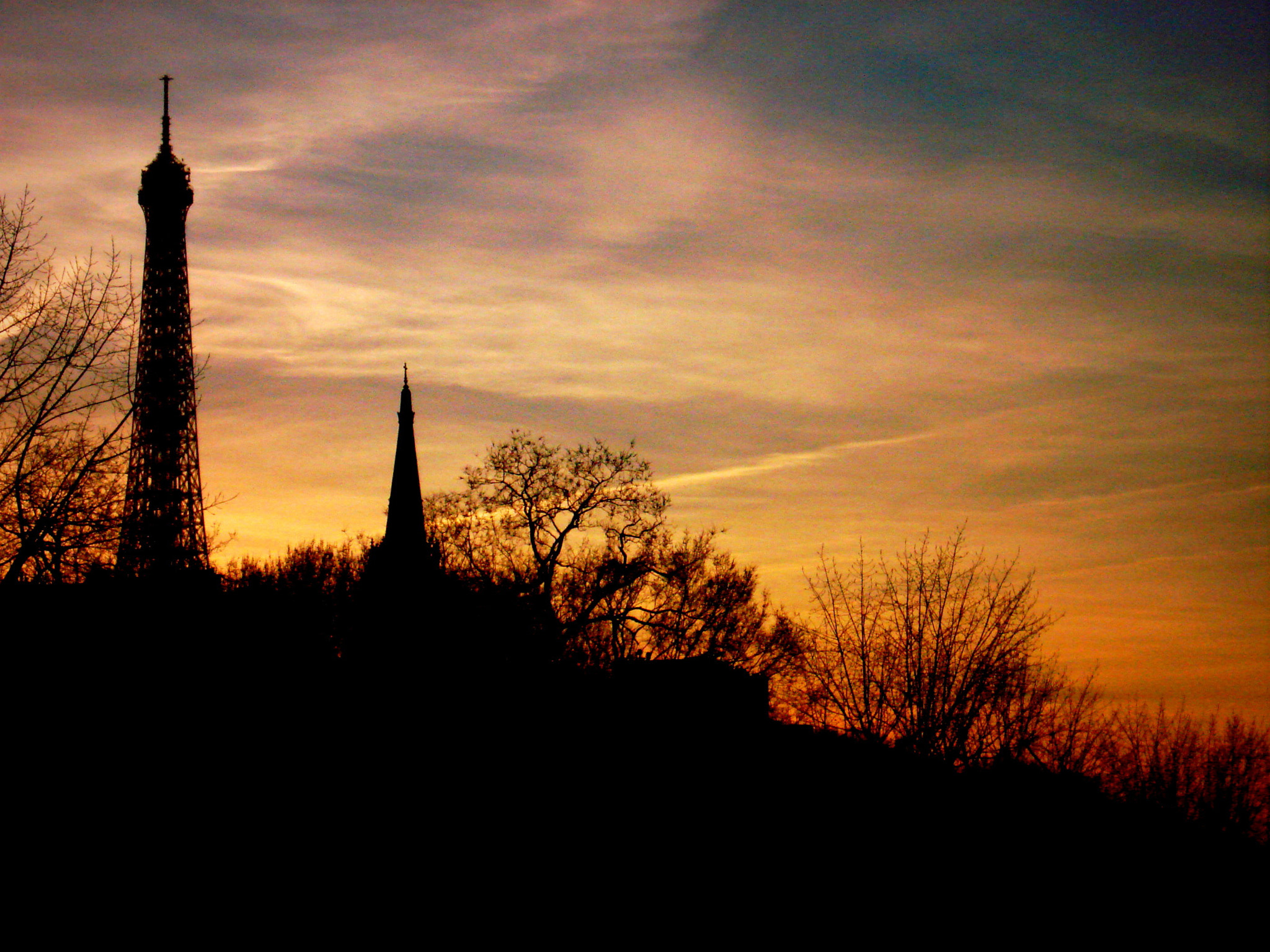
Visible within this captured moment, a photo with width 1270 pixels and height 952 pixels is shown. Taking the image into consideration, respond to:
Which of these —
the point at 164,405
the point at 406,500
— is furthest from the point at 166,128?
the point at 164,405

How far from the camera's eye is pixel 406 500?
61.1m

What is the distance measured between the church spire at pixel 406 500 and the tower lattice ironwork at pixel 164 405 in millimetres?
10578

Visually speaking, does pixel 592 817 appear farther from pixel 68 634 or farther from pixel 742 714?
pixel 742 714

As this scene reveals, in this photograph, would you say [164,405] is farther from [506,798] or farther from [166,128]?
[166,128]

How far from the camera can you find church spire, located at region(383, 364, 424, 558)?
59719 millimetres

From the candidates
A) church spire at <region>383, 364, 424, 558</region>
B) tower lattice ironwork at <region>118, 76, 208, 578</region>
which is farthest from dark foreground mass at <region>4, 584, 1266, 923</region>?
church spire at <region>383, 364, 424, 558</region>

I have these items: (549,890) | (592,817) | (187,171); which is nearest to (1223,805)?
(592,817)

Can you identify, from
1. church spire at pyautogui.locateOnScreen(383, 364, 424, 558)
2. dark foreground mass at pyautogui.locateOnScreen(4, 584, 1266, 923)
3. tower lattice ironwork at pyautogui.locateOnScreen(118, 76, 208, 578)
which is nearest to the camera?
dark foreground mass at pyautogui.locateOnScreen(4, 584, 1266, 923)

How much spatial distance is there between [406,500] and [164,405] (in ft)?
138

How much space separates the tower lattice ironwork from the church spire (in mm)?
10578

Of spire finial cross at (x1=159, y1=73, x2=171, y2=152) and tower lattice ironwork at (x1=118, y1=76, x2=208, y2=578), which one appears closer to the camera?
tower lattice ironwork at (x1=118, y1=76, x2=208, y2=578)

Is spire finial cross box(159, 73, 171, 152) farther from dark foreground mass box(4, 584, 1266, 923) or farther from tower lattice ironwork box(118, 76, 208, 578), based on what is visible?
dark foreground mass box(4, 584, 1266, 923)

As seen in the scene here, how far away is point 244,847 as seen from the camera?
52.3 ft

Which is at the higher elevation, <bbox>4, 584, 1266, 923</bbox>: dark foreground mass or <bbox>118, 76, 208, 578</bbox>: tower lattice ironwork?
<bbox>118, 76, 208, 578</bbox>: tower lattice ironwork
